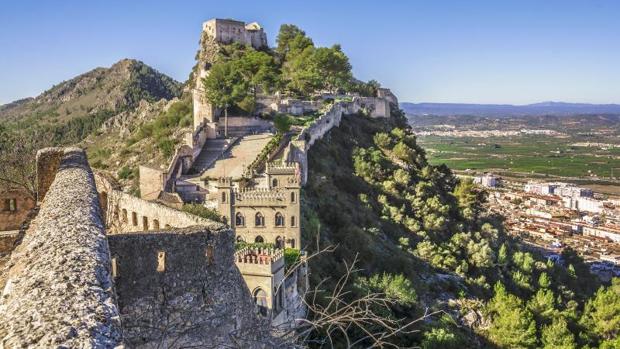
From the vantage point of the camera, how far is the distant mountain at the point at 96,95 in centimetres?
10694

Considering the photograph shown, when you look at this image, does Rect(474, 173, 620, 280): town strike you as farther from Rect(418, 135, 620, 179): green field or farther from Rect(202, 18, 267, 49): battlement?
Rect(202, 18, 267, 49): battlement

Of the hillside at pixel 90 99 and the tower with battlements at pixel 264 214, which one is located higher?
the hillside at pixel 90 99

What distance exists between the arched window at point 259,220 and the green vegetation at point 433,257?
2.66 m

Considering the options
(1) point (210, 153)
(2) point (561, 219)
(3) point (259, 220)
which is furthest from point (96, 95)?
(3) point (259, 220)

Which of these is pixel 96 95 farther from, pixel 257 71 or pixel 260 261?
pixel 260 261

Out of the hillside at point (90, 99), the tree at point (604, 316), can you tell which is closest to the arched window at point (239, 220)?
the tree at point (604, 316)

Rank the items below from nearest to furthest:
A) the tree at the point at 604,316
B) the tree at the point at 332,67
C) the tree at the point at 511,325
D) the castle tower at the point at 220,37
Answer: the tree at the point at 511,325 → the tree at the point at 604,316 → the tree at the point at 332,67 → the castle tower at the point at 220,37

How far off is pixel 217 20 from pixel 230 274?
193ft

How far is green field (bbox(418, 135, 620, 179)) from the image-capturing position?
142 metres

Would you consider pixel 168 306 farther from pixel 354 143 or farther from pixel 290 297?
pixel 354 143

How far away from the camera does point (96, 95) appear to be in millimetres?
117938

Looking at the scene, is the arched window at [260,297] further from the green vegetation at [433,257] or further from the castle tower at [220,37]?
the castle tower at [220,37]

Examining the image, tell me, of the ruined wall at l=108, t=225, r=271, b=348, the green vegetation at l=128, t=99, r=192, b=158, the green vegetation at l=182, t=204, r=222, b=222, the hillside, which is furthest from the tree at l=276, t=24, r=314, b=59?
the ruined wall at l=108, t=225, r=271, b=348

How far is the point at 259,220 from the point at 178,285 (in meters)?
19.1
